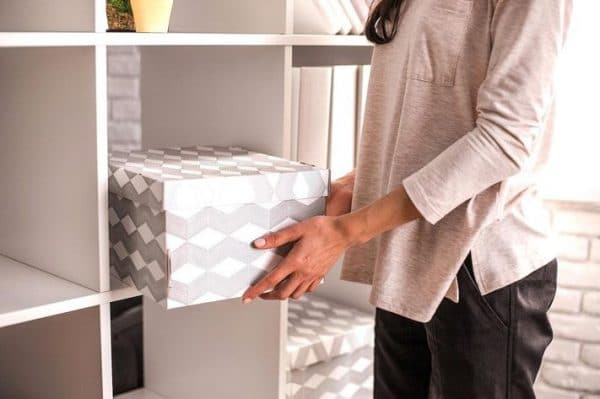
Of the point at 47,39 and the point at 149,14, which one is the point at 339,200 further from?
the point at 47,39

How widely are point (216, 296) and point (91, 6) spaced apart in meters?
0.46

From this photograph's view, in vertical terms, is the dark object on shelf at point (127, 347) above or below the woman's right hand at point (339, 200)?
below

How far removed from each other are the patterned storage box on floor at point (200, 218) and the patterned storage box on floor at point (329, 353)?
519 millimetres

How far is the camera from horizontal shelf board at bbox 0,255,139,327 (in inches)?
49.4

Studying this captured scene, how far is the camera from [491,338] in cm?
130

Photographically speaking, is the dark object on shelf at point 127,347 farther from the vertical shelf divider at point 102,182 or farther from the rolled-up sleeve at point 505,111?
the rolled-up sleeve at point 505,111

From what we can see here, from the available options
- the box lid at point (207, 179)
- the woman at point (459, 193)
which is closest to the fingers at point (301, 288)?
the woman at point (459, 193)

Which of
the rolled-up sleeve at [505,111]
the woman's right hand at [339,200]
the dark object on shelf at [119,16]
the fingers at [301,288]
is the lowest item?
the fingers at [301,288]

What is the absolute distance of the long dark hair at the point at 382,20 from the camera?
1.35 metres

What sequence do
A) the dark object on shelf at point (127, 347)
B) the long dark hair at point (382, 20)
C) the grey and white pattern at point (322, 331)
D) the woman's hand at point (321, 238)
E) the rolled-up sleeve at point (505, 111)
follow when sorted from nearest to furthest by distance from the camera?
the rolled-up sleeve at point (505, 111) < the woman's hand at point (321, 238) < the long dark hair at point (382, 20) < the grey and white pattern at point (322, 331) < the dark object on shelf at point (127, 347)

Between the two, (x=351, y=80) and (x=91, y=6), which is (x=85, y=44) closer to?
(x=91, y=6)

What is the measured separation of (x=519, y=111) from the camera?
1.15 meters

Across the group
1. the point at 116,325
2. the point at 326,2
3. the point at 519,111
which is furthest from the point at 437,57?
the point at 116,325

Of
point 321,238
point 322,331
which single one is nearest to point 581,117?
point 322,331
